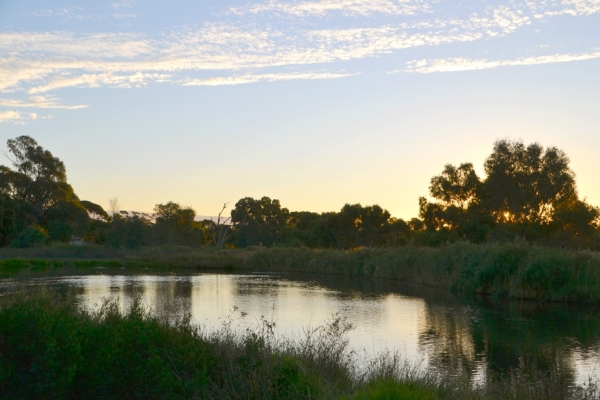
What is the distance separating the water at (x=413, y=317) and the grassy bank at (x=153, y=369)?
3724mm

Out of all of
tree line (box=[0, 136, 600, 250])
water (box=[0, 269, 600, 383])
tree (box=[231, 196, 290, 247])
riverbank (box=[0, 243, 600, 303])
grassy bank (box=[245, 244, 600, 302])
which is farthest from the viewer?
tree (box=[231, 196, 290, 247])

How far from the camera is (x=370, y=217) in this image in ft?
238

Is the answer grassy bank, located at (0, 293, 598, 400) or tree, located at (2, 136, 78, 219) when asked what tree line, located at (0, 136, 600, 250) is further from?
grassy bank, located at (0, 293, 598, 400)

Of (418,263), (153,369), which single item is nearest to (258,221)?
(418,263)

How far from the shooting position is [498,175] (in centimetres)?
6038

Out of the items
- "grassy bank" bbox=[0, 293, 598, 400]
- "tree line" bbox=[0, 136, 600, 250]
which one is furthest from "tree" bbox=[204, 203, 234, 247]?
"grassy bank" bbox=[0, 293, 598, 400]

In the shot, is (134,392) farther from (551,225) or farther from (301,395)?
(551,225)

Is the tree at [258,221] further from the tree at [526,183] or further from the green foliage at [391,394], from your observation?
the green foliage at [391,394]

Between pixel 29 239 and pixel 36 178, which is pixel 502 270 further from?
pixel 36 178

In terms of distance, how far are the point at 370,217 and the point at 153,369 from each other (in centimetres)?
6534

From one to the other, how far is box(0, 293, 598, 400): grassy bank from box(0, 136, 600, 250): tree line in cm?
4004

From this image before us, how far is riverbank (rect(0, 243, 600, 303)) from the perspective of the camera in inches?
1115

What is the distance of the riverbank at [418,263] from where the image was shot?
28.3 meters

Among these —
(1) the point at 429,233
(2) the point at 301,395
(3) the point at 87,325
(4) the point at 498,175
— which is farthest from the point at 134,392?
(4) the point at 498,175
